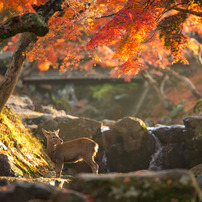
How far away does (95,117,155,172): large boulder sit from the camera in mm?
16562

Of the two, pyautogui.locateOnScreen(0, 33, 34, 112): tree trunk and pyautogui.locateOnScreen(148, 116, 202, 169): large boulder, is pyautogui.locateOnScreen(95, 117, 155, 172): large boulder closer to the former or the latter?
pyautogui.locateOnScreen(148, 116, 202, 169): large boulder

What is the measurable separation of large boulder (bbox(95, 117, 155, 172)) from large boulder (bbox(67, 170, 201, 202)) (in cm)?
1155

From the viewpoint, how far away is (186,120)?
1750 cm

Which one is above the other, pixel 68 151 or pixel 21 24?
pixel 21 24

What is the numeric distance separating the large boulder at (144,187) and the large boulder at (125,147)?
455 inches

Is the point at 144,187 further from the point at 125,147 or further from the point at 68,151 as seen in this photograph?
the point at 125,147

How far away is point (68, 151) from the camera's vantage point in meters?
11.7

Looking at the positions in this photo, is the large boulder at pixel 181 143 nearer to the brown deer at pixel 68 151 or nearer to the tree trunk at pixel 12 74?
the brown deer at pixel 68 151

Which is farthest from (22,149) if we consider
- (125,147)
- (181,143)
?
(181,143)

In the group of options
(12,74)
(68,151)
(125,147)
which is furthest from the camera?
(125,147)

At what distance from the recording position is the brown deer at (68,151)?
11.5m

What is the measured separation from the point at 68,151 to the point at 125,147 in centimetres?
576

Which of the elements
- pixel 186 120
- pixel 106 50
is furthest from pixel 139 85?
pixel 186 120

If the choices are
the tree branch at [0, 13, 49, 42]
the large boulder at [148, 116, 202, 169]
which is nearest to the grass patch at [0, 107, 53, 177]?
the tree branch at [0, 13, 49, 42]
